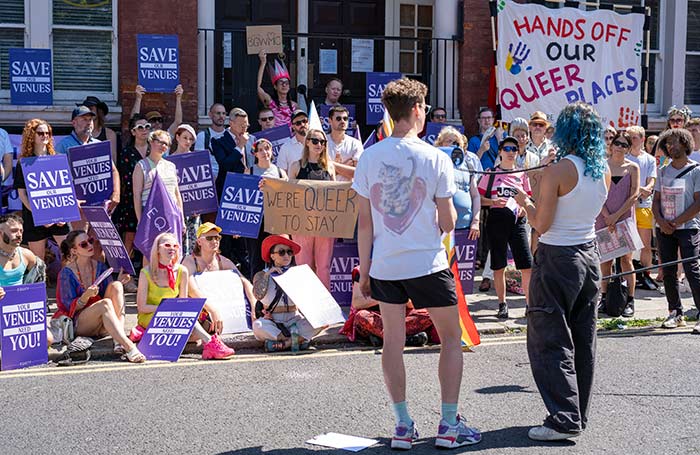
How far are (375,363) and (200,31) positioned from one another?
657 centimetres

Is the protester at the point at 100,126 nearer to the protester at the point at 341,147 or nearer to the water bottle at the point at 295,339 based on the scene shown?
the protester at the point at 341,147

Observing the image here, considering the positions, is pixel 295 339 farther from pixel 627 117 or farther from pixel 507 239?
pixel 627 117

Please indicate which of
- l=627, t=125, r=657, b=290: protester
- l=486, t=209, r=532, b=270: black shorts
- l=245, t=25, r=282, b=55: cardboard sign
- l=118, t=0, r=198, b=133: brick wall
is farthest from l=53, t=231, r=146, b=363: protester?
l=627, t=125, r=657, b=290: protester

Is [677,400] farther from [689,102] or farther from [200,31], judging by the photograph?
[689,102]

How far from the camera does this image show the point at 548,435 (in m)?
5.79

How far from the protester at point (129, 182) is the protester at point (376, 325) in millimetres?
3127

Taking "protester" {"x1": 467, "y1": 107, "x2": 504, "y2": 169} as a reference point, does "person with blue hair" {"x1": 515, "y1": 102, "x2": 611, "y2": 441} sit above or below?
below

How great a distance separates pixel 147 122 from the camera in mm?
11047

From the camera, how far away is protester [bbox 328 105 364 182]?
1035cm

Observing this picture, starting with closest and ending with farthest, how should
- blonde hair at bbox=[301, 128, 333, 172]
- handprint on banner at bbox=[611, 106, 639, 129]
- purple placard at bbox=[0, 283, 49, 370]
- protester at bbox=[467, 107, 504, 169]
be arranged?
Result: 1. purple placard at bbox=[0, 283, 49, 370]
2. blonde hair at bbox=[301, 128, 333, 172]
3. protester at bbox=[467, 107, 504, 169]
4. handprint on banner at bbox=[611, 106, 639, 129]

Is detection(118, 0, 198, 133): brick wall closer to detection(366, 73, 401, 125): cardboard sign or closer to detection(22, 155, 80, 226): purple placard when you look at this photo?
detection(366, 73, 401, 125): cardboard sign

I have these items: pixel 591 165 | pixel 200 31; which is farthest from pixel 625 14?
pixel 591 165

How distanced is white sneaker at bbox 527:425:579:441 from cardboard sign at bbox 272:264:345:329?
2988mm

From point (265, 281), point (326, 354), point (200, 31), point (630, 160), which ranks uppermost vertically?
point (200, 31)
